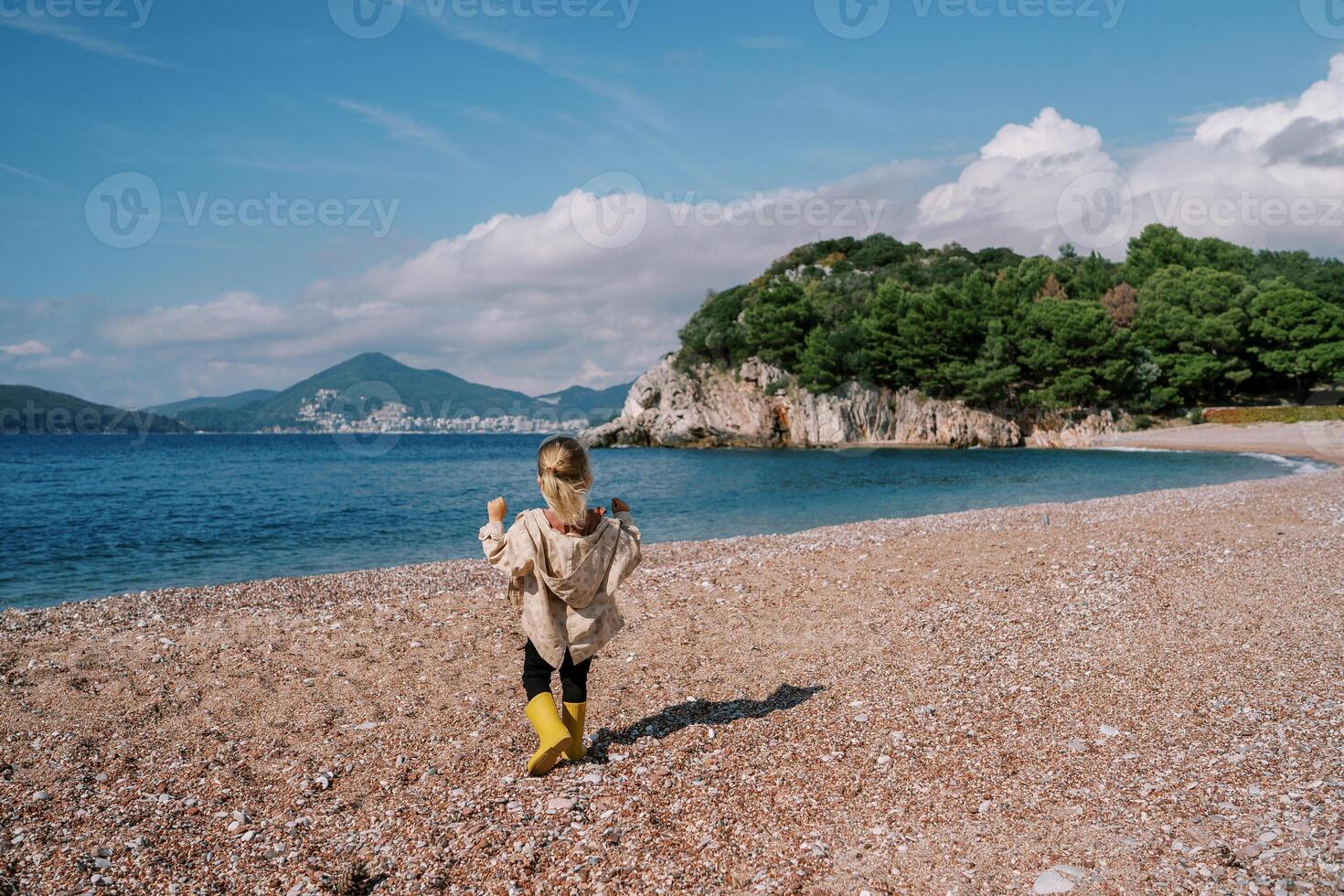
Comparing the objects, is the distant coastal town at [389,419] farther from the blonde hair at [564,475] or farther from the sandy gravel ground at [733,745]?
the blonde hair at [564,475]

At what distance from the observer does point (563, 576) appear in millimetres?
5301

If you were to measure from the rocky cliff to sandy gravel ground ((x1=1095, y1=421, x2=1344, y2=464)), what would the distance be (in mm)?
12329

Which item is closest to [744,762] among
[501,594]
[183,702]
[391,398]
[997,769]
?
[997,769]

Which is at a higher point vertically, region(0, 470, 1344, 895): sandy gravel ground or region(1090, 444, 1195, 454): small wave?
region(0, 470, 1344, 895): sandy gravel ground

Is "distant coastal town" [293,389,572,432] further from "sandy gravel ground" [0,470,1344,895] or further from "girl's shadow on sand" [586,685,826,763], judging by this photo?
"girl's shadow on sand" [586,685,826,763]

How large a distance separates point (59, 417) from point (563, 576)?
667ft

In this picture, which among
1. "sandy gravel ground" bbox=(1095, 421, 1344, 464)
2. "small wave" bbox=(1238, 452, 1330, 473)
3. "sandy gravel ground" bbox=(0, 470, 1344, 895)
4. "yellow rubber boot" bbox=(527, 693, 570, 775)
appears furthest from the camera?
"sandy gravel ground" bbox=(1095, 421, 1344, 464)

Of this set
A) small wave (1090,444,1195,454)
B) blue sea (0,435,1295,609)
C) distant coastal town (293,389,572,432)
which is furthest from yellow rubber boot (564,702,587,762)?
distant coastal town (293,389,572,432)

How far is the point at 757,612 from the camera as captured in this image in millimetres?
10227

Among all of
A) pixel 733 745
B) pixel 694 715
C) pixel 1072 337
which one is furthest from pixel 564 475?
pixel 1072 337

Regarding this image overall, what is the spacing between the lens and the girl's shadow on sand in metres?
6.01

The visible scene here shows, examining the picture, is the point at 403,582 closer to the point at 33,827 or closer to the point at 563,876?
the point at 33,827

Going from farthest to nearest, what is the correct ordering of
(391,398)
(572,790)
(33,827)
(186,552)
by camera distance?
1. (391,398)
2. (186,552)
3. (572,790)
4. (33,827)

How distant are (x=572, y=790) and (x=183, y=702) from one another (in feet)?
14.3
